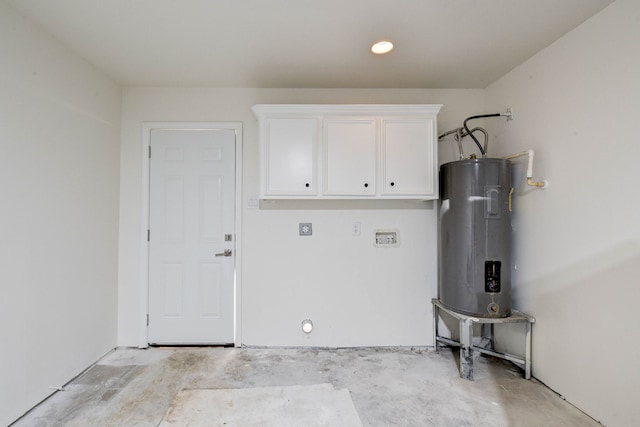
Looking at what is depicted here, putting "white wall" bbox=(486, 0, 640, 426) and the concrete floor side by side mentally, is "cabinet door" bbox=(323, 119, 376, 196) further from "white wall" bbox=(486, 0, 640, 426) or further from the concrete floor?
the concrete floor

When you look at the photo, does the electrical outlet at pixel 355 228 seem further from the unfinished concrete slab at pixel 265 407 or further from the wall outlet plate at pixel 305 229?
the unfinished concrete slab at pixel 265 407

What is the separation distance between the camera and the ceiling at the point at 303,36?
5.42 ft

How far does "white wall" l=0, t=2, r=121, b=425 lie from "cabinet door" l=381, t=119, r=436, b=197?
7.90 ft

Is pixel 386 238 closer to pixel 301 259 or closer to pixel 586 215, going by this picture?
pixel 301 259

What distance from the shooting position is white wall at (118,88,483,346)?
2654 mm

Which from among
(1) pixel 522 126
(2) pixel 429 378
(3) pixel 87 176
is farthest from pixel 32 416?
(1) pixel 522 126

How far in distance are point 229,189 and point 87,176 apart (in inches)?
42.9

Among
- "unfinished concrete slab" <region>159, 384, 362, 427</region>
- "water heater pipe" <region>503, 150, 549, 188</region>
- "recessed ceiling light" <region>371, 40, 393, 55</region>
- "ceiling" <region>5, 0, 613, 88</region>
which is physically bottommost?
"unfinished concrete slab" <region>159, 384, 362, 427</region>

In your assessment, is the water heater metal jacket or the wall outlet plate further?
the wall outlet plate

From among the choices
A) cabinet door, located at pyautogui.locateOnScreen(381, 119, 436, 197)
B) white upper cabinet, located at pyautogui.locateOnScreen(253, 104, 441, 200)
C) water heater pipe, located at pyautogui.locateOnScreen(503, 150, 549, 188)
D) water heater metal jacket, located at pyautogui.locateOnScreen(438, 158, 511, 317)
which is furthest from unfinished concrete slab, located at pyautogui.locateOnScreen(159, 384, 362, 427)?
water heater pipe, located at pyautogui.locateOnScreen(503, 150, 549, 188)

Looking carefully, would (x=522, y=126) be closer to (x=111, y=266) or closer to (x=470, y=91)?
(x=470, y=91)

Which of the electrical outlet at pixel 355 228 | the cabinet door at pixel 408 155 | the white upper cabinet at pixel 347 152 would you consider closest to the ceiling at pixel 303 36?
the white upper cabinet at pixel 347 152

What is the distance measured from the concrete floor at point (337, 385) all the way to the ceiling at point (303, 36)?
96.8 inches

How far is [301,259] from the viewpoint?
105 inches
